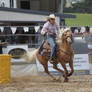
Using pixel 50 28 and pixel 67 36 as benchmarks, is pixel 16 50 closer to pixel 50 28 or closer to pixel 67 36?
pixel 50 28

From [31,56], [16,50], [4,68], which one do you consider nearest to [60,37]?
[31,56]

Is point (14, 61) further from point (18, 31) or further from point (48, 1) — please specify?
point (48, 1)

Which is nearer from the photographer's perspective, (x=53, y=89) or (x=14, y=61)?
(x=53, y=89)

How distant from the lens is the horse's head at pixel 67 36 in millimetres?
11127

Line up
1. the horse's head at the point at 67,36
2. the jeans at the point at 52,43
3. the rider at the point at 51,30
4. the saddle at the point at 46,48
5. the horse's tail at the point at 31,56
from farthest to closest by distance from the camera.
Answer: the horse's tail at the point at 31,56 < the saddle at the point at 46,48 < the jeans at the point at 52,43 < the rider at the point at 51,30 < the horse's head at the point at 67,36

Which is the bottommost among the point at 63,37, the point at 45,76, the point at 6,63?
the point at 45,76

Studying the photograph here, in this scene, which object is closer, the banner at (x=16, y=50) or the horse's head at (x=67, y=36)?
the horse's head at (x=67, y=36)

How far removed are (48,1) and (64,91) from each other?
28120mm

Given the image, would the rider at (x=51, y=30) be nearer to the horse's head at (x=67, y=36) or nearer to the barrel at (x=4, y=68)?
the horse's head at (x=67, y=36)

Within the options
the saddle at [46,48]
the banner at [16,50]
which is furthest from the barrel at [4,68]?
the banner at [16,50]

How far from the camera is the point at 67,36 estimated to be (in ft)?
36.9

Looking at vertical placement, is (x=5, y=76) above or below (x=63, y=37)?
below

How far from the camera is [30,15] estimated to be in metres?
23.8

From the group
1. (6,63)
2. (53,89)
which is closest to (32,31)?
(6,63)
